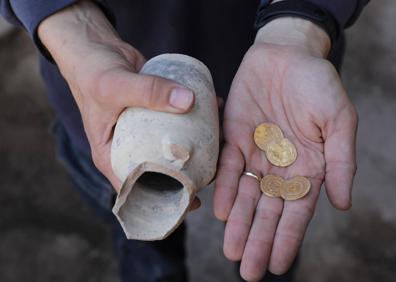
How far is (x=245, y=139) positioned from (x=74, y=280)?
3.38 ft

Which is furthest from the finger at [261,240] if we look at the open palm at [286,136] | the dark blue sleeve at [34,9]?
the dark blue sleeve at [34,9]

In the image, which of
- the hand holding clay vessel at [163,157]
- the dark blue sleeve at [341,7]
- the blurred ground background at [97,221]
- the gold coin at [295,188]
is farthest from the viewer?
the blurred ground background at [97,221]

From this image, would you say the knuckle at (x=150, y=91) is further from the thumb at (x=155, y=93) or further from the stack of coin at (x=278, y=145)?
the stack of coin at (x=278, y=145)

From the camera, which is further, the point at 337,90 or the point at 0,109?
the point at 0,109

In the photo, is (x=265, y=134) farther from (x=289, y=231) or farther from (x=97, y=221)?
(x=97, y=221)

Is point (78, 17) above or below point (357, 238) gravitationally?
above

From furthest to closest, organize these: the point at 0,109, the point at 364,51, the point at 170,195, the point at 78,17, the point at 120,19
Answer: the point at 364,51
the point at 0,109
the point at 120,19
the point at 78,17
the point at 170,195

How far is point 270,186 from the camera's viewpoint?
1.10 m

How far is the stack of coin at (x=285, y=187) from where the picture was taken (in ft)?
3.55

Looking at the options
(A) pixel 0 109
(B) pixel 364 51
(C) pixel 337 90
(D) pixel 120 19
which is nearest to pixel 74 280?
(A) pixel 0 109

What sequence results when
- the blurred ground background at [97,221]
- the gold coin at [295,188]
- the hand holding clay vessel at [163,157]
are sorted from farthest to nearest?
the blurred ground background at [97,221], the gold coin at [295,188], the hand holding clay vessel at [163,157]

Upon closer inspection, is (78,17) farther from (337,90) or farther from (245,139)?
(337,90)

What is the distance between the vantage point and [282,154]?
115 centimetres

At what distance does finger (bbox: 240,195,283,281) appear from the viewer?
3.40ft
